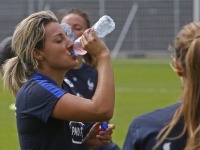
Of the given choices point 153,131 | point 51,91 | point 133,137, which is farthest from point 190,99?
point 51,91

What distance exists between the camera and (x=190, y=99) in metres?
3.02

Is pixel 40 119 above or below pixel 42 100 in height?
below

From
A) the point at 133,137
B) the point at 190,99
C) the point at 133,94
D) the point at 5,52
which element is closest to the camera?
the point at 190,99

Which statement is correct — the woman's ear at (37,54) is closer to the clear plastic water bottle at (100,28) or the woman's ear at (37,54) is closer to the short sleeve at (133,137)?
the clear plastic water bottle at (100,28)

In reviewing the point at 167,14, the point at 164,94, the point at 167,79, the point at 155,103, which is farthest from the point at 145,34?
the point at 155,103

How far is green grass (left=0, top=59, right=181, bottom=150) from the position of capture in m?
11.1

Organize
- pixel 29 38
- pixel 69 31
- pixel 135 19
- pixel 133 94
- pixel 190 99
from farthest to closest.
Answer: pixel 135 19
pixel 133 94
pixel 69 31
pixel 29 38
pixel 190 99

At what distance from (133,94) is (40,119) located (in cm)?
1315

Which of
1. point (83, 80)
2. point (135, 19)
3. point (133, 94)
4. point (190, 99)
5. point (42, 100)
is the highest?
point (190, 99)

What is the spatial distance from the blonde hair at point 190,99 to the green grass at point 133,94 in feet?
19.9

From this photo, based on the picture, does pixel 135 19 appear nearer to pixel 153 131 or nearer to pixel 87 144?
pixel 87 144

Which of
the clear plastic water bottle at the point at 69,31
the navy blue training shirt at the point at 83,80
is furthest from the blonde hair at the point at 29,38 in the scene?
the navy blue training shirt at the point at 83,80

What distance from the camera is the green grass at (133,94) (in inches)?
437

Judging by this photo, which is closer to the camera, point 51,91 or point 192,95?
point 192,95
